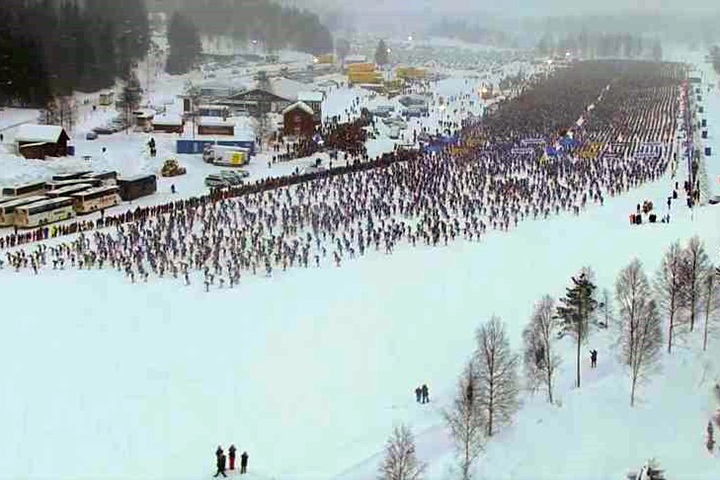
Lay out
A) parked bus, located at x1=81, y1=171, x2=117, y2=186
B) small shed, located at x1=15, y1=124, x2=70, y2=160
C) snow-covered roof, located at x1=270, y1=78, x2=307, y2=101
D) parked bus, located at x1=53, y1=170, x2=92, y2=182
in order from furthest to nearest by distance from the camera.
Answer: snow-covered roof, located at x1=270, y1=78, x2=307, y2=101
small shed, located at x1=15, y1=124, x2=70, y2=160
parked bus, located at x1=53, y1=170, x2=92, y2=182
parked bus, located at x1=81, y1=171, x2=117, y2=186

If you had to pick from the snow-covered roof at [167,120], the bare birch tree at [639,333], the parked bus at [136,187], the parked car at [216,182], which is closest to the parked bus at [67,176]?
the parked bus at [136,187]

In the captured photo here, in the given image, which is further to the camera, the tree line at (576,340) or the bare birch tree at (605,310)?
the bare birch tree at (605,310)

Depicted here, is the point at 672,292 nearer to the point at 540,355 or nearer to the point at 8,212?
the point at 540,355

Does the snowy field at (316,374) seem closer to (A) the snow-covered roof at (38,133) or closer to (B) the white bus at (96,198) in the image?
(B) the white bus at (96,198)

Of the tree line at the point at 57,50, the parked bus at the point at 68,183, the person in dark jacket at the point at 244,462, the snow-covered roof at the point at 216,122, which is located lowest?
the person in dark jacket at the point at 244,462

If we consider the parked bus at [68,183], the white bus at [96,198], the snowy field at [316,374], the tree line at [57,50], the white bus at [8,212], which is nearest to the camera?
the snowy field at [316,374]

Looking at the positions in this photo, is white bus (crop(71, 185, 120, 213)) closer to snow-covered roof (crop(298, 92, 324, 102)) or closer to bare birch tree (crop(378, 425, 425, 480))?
bare birch tree (crop(378, 425, 425, 480))

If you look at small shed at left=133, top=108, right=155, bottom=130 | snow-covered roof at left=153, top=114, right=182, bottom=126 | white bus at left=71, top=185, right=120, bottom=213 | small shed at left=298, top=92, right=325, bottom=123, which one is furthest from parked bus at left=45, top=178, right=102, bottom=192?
small shed at left=298, top=92, right=325, bottom=123

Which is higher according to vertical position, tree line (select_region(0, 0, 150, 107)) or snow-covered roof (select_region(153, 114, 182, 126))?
tree line (select_region(0, 0, 150, 107))
